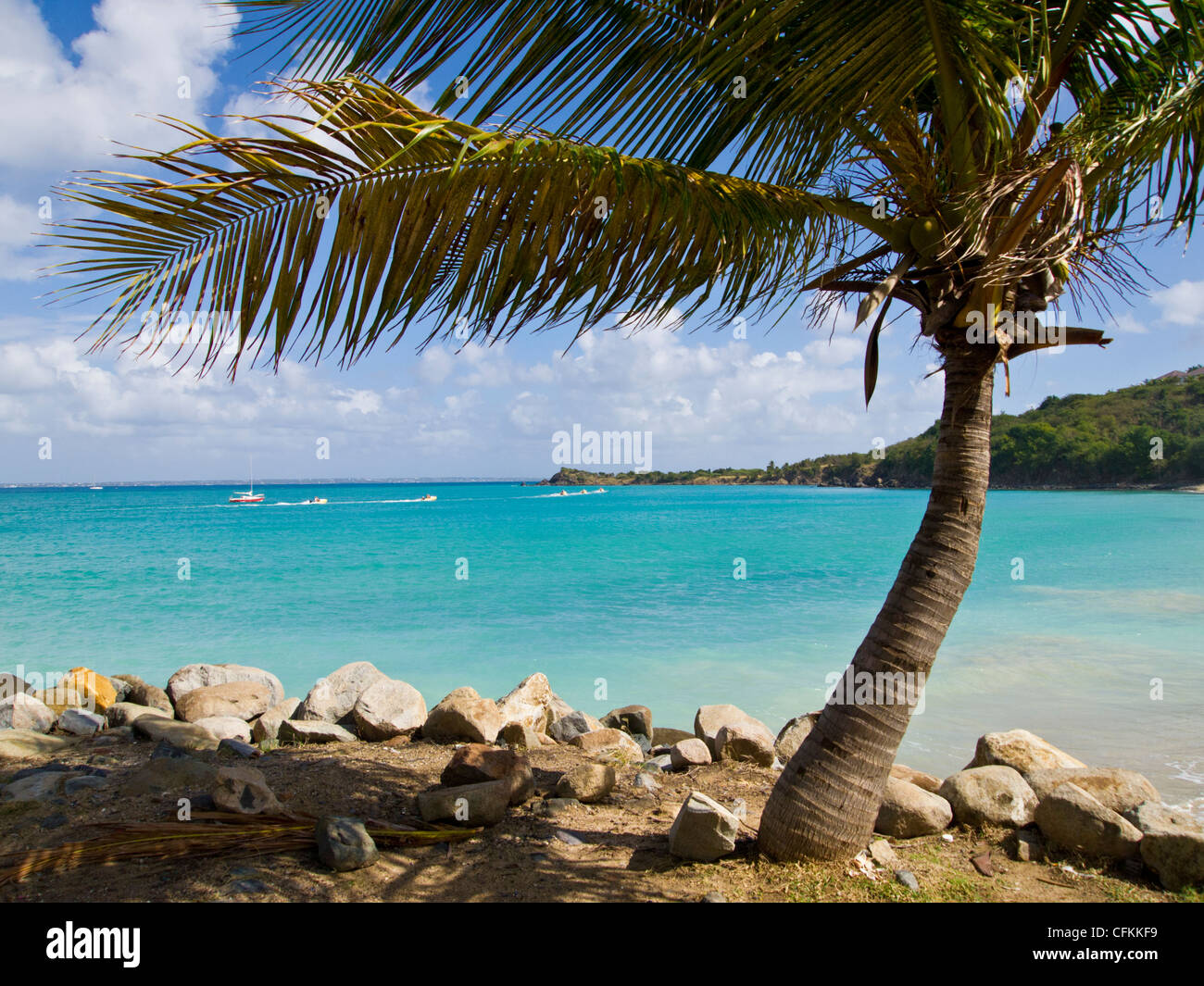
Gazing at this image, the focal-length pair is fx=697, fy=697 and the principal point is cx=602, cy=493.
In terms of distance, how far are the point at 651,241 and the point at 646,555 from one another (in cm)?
2897

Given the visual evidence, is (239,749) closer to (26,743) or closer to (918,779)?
(26,743)

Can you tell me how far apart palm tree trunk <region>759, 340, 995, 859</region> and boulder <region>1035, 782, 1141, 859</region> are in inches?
48.9

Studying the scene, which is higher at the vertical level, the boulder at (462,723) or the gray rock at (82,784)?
the gray rock at (82,784)

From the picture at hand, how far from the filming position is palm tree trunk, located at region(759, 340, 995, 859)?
3.44 metres

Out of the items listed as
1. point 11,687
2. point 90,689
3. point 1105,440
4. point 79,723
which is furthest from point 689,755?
point 1105,440

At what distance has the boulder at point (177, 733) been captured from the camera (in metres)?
6.04

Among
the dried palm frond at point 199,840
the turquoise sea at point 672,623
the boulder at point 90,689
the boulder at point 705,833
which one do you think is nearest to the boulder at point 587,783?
the dried palm frond at point 199,840

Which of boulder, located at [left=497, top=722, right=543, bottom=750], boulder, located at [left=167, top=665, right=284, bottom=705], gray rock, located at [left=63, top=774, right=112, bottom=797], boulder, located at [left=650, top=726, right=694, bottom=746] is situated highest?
gray rock, located at [left=63, top=774, right=112, bottom=797]

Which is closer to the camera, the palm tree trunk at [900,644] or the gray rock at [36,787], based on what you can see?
the palm tree trunk at [900,644]

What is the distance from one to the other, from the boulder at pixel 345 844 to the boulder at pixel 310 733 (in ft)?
9.33

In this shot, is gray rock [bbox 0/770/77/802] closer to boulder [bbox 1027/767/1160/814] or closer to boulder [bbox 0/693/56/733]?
boulder [bbox 0/693/56/733]

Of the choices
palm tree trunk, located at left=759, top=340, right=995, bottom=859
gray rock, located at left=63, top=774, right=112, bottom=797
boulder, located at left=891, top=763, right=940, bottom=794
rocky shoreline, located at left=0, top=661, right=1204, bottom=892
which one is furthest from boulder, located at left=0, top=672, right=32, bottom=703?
boulder, located at left=891, top=763, right=940, bottom=794

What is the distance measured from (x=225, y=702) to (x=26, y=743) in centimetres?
224

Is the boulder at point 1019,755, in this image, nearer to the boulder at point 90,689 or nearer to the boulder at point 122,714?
the boulder at point 122,714
